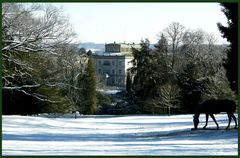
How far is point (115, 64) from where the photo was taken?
11044 cm

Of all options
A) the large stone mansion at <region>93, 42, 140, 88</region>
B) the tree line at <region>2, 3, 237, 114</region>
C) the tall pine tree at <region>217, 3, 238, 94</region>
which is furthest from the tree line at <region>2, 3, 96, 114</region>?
the large stone mansion at <region>93, 42, 140, 88</region>

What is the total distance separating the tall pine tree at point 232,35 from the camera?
65.0ft

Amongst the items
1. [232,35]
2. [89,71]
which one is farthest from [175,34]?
Result: [232,35]

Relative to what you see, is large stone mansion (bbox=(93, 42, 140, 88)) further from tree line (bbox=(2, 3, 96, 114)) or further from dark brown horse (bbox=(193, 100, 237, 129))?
dark brown horse (bbox=(193, 100, 237, 129))

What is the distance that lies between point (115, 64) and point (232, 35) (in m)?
90.2

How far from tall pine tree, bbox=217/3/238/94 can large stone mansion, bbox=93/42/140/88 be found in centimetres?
8500

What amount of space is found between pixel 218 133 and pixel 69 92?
118ft

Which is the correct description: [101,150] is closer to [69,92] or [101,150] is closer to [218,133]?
[218,133]

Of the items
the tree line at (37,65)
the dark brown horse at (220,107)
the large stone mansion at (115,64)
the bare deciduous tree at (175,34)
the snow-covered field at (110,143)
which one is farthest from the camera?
the large stone mansion at (115,64)

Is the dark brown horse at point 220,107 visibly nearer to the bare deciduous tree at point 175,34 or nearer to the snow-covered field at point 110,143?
the snow-covered field at point 110,143

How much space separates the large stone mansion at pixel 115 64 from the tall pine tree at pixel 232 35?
8500 cm

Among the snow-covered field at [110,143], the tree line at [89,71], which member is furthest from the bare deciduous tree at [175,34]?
the snow-covered field at [110,143]

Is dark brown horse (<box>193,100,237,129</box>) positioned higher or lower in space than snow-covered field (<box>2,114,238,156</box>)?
higher

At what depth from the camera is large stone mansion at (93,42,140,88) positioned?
4272 inches
